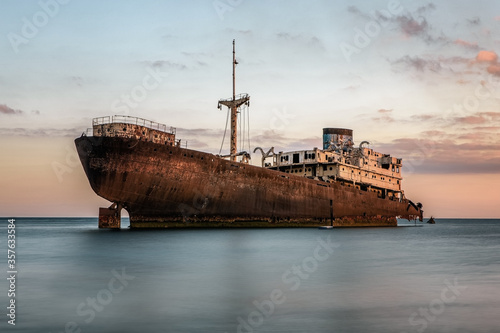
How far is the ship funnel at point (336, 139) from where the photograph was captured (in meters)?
48.9

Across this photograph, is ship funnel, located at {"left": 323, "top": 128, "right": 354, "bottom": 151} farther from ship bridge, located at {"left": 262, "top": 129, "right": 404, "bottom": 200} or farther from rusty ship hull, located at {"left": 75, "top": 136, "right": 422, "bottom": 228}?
rusty ship hull, located at {"left": 75, "top": 136, "right": 422, "bottom": 228}

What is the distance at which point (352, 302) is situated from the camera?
11141 millimetres

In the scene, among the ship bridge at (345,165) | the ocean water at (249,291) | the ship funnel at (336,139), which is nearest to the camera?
the ocean water at (249,291)

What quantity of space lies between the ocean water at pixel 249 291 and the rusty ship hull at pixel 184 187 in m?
7.00

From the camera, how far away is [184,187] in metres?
29.5

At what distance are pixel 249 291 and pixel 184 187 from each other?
1762 cm

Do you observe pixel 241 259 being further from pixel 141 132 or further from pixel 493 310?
pixel 141 132

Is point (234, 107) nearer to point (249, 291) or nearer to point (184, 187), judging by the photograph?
point (184, 187)

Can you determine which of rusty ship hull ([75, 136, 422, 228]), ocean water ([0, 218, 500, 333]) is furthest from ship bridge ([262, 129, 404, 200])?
ocean water ([0, 218, 500, 333])

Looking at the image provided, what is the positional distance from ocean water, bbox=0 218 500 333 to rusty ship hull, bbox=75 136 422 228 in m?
Result: 7.00

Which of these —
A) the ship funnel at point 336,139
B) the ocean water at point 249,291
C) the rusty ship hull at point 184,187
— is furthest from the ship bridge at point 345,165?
the ocean water at point 249,291

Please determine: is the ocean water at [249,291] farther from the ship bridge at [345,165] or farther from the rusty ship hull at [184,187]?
the ship bridge at [345,165]

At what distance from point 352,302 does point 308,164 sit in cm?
3431

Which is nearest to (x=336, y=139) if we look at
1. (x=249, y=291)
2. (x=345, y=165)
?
(x=345, y=165)
